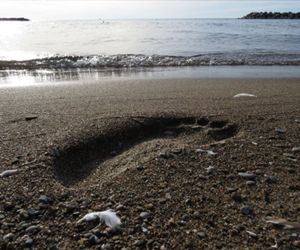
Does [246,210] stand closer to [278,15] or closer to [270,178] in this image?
[270,178]

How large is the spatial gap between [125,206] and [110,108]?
2120 mm

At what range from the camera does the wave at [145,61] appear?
370 inches

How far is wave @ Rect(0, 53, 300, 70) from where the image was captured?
370 inches

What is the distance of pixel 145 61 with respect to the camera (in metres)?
9.89

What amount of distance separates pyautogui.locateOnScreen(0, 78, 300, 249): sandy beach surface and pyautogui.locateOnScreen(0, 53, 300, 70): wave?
6.32 meters

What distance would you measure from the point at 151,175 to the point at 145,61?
860cm

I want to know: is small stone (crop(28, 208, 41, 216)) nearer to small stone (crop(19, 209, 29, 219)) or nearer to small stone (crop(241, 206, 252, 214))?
small stone (crop(19, 209, 29, 219))

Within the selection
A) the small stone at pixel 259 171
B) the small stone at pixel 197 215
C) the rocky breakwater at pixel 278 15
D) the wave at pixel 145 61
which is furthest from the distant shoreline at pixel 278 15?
the small stone at pixel 197 215

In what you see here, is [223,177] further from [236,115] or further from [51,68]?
[51,68]

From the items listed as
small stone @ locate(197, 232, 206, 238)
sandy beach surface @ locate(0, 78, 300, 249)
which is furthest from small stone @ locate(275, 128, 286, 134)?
small stone @ locate(197, 232, 206, 238)

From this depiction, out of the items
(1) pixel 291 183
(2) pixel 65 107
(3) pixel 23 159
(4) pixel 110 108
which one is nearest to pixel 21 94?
(2) pixel 65 107

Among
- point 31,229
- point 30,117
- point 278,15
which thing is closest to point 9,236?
point 31,229

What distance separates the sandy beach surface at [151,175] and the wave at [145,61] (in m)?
6.32

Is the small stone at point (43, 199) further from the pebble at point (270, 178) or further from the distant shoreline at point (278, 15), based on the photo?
the distant shoreline at point (278, 15)
